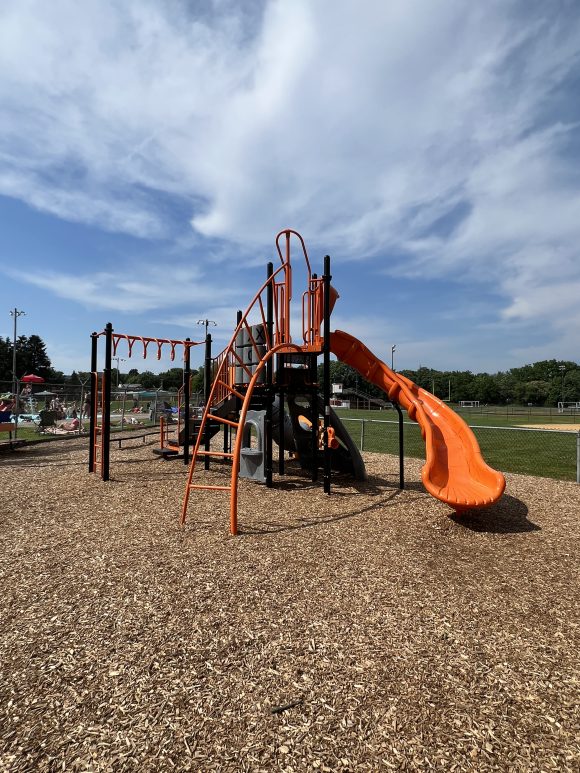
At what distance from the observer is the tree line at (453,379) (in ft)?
287

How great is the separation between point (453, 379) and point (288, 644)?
119359mm

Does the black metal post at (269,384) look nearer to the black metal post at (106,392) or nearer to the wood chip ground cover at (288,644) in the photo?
the wood chip ground cover at (288,644)

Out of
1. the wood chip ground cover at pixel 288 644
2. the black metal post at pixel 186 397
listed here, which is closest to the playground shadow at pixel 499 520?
the wood chip ground cover at pixel 288 644

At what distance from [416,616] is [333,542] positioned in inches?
70.0

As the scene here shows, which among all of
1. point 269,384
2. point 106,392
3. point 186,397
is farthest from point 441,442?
point 106,392

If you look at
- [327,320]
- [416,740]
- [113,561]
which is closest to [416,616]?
[416,740]

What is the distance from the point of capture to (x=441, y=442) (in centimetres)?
725

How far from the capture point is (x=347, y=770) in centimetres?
212

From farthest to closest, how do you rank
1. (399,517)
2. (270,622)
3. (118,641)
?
(399,517) < (270,622) < (118,641)

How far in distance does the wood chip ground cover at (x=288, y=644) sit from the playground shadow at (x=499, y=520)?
44 mm

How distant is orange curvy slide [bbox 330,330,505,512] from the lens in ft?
19.2

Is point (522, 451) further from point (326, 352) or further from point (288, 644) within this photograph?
point (288, 644)

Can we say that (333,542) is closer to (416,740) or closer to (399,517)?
(399,517)

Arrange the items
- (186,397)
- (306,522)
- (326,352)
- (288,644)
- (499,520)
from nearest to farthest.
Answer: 1. (288,644)
2. (306,522)
3. (499,520)
4. (326,352)
5. (186,397)
